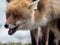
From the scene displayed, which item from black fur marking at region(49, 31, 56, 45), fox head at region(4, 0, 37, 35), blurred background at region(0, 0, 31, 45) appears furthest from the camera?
blurred background at region(0, 0, 31, 45)

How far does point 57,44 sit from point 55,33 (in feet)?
0.69

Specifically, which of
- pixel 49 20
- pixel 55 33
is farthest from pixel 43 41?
pixel 49 20

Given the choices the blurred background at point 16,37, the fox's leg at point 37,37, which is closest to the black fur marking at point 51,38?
the fox's leg at point 37,37

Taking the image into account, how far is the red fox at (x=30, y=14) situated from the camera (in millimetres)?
2035

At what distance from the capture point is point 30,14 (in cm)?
209

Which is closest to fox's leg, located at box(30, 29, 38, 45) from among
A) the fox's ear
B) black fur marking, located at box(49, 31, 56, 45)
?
black fur marking, located at box(49, 31, 56, 45)

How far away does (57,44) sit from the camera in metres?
2.61

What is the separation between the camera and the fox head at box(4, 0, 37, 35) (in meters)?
2.03

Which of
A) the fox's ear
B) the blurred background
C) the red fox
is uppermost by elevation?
the fox's ear

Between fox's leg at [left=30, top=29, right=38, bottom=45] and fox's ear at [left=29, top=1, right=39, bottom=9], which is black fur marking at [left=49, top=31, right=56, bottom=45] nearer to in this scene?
fox's leg at [left=30, top=29, right=38, bottom=45]

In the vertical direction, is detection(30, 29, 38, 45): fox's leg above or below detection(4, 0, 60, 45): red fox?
below

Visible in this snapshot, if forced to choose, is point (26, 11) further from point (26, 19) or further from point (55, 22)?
point (55, 22)

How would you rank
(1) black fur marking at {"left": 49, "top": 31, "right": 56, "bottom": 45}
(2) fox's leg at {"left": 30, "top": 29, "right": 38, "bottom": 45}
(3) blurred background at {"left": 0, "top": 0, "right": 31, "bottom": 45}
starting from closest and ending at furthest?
1. (2) fox's leg at {"left": 30, "top": 29, "right": 38, "bottom": 45}
2. (1) black fur marking at {"left": 49, "top": 31, "right": 56, "bottom": 45}
3. (3) blurred background at {"left": 0, "top": 0, "right": 31, "bottom": 45}

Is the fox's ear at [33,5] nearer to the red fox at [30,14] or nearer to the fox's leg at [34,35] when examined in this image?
the red fox at [30,14]
